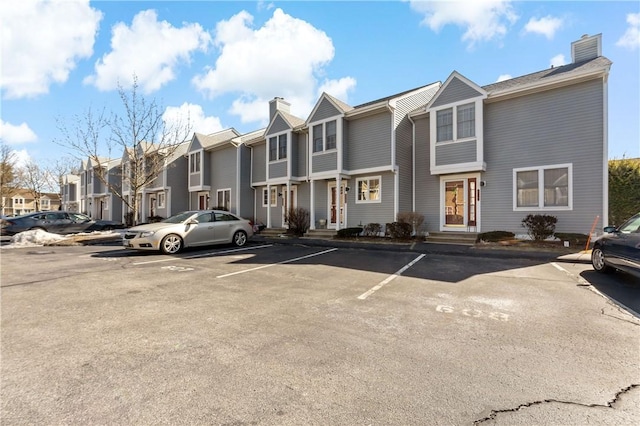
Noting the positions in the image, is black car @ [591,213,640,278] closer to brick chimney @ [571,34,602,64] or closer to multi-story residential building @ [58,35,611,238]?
multi-story residential building @ [58,35,611,238]

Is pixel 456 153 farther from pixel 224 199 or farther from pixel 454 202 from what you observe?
pixel 224 199

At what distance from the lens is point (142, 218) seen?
28.3 metres

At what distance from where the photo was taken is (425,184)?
14836mm

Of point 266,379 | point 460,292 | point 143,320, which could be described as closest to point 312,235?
point 460,292

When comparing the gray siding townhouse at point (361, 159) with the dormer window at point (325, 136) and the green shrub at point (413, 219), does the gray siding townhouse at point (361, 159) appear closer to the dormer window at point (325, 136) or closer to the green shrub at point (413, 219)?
the dormer window at point (325, 136)

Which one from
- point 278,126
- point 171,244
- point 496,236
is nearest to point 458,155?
point 496,236

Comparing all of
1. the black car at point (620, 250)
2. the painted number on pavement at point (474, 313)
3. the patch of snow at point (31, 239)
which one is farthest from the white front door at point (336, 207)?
the patch of snow at point (31, 239)

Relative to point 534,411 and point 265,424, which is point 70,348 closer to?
point 265,424

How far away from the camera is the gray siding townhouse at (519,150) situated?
36.2ft

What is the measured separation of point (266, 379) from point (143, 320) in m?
2.40

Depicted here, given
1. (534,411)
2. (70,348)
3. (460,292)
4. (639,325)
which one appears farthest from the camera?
(460,292)

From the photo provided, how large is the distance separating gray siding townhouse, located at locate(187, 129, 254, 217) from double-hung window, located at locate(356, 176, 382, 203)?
8.99 m

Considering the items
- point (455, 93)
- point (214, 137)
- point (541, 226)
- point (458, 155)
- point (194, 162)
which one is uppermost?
point (214, 137)

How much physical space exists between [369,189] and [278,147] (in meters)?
6.84
